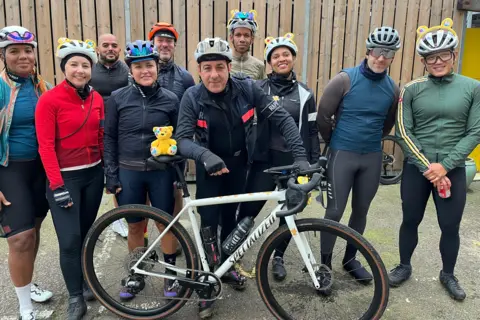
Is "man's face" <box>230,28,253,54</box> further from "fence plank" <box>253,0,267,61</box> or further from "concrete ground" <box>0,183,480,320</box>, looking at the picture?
"fence plank" <box>253,0,267,61</box>

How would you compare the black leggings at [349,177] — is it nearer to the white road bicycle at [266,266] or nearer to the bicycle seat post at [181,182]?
the white road bicycle at [266,266]

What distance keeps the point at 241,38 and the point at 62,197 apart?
7.89 feet

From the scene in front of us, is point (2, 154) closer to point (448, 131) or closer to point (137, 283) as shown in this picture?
point (137, 283)

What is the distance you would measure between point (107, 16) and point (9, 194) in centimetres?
408

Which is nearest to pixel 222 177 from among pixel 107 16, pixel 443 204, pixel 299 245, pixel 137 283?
pixel 299 245

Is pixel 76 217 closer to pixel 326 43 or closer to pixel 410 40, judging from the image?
pixel 326 43

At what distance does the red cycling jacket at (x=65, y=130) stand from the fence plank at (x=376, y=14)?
5148mm

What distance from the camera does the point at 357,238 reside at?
8.33 feet

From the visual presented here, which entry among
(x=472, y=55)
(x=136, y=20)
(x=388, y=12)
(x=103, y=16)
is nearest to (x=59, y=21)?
(x=103, y=16)

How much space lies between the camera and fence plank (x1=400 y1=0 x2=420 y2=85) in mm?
6559

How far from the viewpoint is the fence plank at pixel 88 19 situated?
5.91 meters

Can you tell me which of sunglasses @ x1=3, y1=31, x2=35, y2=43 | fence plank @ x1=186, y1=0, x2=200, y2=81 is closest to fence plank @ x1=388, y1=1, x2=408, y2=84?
fence plank @ x1=186, y1=0, x2=200, y2=81

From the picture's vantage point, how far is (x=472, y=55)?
23.1ft

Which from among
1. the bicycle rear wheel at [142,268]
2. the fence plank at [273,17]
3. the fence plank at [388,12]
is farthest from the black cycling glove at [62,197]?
the fence plank at [388,12]
